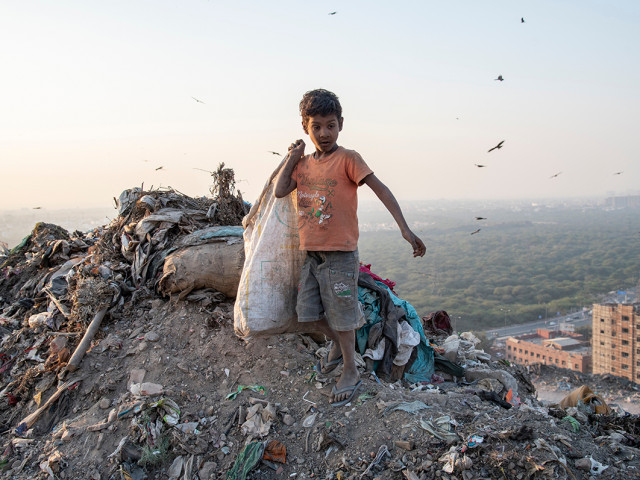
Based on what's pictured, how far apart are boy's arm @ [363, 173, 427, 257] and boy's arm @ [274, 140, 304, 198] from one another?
47 centimetres

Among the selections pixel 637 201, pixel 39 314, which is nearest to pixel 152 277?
pixel 39 314

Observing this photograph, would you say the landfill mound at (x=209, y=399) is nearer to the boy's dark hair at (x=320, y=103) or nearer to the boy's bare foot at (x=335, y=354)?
the boy's bare foot at (x=335, y=354)

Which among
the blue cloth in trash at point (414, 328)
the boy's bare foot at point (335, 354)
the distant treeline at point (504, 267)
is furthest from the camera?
the distant treeline at point (504, 267)

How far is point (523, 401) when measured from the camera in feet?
11.4

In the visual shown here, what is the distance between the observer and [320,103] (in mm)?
2484

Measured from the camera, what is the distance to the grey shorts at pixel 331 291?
8.64 ft

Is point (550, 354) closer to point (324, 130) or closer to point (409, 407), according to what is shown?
point (409, 407)

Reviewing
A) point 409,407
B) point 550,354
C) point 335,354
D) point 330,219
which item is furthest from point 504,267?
point 330,219

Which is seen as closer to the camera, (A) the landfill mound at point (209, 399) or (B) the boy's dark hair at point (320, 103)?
(A) the landfill mound at point (209, 399)

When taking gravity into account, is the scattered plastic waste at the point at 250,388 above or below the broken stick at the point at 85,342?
below

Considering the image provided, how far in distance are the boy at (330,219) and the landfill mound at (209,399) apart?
1.22ft

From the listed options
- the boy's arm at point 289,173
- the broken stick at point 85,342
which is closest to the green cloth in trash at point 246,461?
the boy's arm at point 289,173

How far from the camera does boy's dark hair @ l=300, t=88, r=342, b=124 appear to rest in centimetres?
249

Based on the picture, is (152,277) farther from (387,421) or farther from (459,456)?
(459,456)
